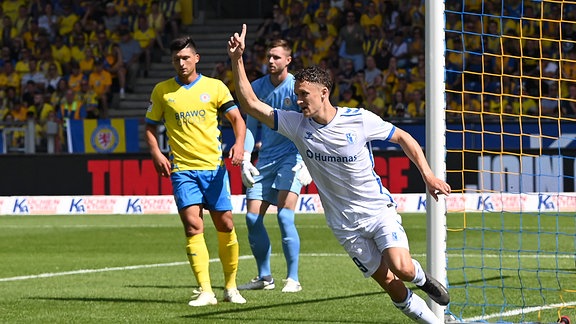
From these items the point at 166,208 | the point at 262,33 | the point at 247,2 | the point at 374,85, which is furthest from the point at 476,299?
the point at 247,2

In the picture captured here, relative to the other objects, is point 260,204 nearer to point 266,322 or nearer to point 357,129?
point 266,322

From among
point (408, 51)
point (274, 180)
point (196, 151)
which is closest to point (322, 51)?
point (408, 51)

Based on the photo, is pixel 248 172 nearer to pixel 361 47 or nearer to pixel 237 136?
pixel 237 136

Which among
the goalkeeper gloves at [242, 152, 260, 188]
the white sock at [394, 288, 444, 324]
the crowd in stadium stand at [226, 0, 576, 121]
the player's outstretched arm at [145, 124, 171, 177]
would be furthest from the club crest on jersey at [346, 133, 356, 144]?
the crowd in stadium stand at [226, 0, 576, 121]

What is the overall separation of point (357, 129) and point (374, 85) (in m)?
17.6

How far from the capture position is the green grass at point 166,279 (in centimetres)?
905

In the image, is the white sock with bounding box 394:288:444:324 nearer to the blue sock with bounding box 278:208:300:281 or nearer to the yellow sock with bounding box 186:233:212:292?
the yellow sock with bounding box 186:233:212:292

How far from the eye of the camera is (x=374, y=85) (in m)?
25.3

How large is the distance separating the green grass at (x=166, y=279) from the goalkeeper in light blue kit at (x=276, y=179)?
0.38 m

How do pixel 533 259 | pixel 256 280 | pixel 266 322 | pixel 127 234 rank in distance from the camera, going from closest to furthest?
pixel 266 322
pixel 256 280
pixel 533 259
pixel 127 234

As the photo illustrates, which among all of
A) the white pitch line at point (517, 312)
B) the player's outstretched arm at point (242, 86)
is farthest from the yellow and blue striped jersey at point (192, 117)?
the white pitch line at point (517, 312)

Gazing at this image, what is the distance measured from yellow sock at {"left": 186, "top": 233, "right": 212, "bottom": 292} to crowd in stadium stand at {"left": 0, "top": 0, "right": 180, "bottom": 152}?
1744cm

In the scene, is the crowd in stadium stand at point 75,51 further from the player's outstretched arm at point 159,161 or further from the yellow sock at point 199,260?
the yellow sock at point 199,260

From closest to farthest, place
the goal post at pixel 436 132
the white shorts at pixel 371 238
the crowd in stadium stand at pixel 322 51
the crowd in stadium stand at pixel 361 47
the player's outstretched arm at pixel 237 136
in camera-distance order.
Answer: the white shorts at pixel 371 238, the goal post at pixel 436 132, the player's outstretched arm at pixel 237 136, the crowd in stadium stand at pixel 322 51, the crowd in stadium stand at pixel 361 47
